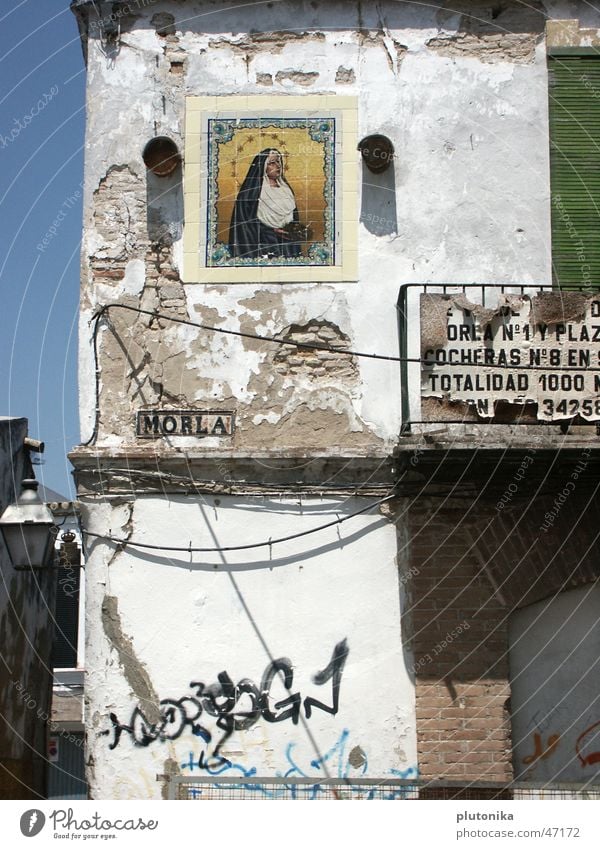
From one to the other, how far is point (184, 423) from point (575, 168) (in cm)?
419

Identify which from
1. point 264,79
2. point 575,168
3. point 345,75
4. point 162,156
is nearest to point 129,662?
point 162,156

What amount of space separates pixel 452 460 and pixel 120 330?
310 cm

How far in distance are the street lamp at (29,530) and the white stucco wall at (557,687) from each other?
390 centimetres

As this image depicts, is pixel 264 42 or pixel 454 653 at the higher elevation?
pixel 264 42

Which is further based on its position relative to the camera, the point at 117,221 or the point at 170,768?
the point at 117,221

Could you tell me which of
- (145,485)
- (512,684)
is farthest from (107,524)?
(512,684)

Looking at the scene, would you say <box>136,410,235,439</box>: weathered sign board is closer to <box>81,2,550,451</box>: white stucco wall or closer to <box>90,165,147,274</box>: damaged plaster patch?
<box>81,2,550,451</box>: white stucco wall

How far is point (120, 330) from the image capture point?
10961mm

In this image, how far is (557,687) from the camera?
1055cm

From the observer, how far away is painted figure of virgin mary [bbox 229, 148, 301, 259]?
1107cm

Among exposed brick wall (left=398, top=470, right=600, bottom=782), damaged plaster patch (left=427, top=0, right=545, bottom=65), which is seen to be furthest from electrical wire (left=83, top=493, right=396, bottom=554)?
damaged plaster patch (left=427, top=0, right=545, bottom=65)

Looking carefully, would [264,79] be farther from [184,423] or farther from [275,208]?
[184,423]

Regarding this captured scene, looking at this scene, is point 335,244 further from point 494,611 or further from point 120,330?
point 494,611

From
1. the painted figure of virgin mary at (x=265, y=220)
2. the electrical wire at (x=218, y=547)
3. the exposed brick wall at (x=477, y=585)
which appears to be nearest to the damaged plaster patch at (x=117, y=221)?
the painted figure of virgin mary at (x=265, y=220)
